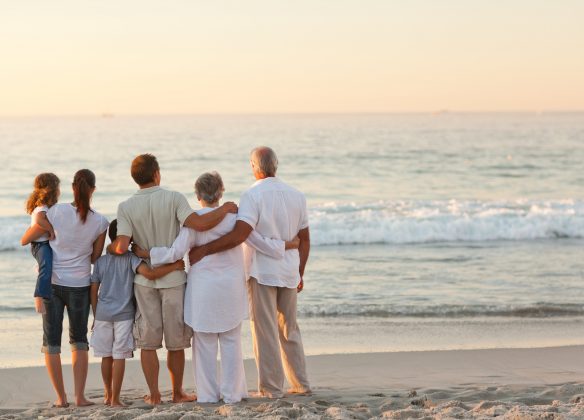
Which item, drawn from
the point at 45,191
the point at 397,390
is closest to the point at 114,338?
the point at 45,191

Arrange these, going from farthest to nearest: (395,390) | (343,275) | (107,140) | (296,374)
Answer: (107,140) → (343,275) → (395,390) → (296,374)

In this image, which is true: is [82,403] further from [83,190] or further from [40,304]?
[83,190]

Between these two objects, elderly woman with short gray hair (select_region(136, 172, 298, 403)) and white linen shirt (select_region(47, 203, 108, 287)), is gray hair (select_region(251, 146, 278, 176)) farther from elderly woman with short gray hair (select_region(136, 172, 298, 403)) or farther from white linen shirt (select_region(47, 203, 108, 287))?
white linen shirt (select_region(47, 203, 108, 287))

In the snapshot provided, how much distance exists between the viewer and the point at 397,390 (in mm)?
6238

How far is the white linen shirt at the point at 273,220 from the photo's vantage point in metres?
5.55

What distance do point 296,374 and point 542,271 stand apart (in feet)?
24.8

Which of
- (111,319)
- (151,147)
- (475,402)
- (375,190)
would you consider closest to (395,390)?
(475,402)

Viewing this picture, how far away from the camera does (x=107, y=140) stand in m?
54.1

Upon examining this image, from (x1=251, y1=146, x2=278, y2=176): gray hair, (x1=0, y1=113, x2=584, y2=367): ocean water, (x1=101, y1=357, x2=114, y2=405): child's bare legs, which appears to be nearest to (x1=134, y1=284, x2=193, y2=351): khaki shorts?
(x1=101, y1=357, x2=114, y2=405): child's bare legs

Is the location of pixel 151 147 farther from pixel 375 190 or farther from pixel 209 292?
pixel 209 292

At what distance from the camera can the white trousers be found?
552 centimetres

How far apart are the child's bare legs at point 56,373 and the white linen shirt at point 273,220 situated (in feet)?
4.47

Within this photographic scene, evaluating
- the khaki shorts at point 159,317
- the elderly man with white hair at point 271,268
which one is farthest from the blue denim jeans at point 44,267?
the elderly man with white hair at point 271,268

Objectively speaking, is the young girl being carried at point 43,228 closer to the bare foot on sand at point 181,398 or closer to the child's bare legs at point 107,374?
the child's bare legs at point 107,374
